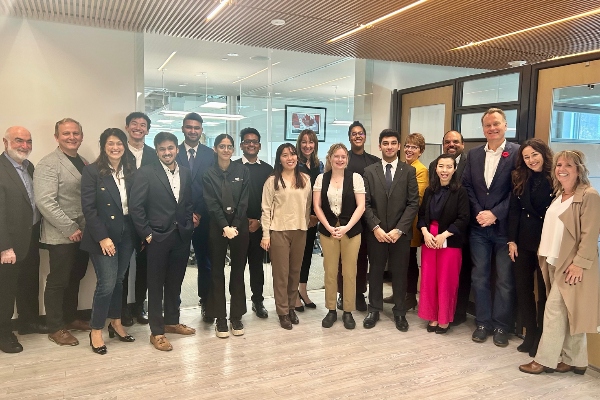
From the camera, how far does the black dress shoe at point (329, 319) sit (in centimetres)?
401

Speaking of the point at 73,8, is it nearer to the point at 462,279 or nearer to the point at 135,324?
the point at 135,324

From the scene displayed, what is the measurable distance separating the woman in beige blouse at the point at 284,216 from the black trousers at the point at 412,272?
1123 mm

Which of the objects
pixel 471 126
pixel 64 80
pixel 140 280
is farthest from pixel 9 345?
pixel 471 126

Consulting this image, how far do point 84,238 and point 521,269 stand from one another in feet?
10.7

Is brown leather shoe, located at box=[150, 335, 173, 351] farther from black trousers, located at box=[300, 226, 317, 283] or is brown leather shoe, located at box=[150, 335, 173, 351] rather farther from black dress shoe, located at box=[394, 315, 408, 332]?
black dress shoe, located at box=[394, 315, 408, 332]

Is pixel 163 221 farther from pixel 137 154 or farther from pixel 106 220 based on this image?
pixel 137 154

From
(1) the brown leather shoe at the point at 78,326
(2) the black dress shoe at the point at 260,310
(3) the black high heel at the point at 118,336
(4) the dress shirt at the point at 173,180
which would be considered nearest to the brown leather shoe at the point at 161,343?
(3) the black high heel at the point at 118,336

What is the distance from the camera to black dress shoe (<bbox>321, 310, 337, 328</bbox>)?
401 centimetres

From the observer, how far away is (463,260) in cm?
401

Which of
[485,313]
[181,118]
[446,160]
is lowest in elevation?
[485,313]

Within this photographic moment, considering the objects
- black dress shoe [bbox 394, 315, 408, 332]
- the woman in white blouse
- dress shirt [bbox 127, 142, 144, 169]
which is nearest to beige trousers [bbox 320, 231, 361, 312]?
the woman in white blouse

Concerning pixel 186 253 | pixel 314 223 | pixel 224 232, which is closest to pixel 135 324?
pixel 186 253

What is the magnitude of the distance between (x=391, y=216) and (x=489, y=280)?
37.8 inches

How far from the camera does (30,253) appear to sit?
12.0 feet
